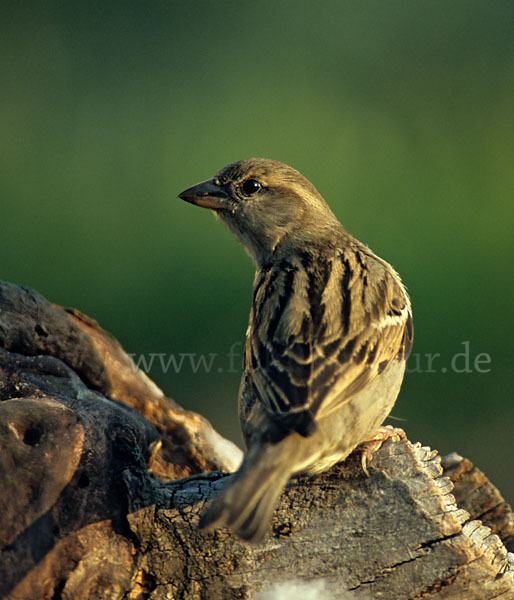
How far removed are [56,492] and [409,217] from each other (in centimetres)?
426

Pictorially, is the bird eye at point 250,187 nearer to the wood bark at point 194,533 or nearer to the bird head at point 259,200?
the bird head at point 259,200

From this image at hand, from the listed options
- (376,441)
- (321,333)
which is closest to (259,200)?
(321,333)

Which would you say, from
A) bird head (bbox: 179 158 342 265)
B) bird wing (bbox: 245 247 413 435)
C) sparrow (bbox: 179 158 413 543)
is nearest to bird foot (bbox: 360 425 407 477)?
sparrow (bbox: 179 158 413 543)

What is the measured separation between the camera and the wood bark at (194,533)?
245cm

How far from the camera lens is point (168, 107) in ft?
23.3

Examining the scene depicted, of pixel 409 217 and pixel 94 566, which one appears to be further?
pixel 409 217

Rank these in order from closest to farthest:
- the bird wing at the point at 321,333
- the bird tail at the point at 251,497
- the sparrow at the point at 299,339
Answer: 1. the bird tail at the point at 251,497
2. the sparrow at the point at 299,339
3. the bird wing at the point at 321,333

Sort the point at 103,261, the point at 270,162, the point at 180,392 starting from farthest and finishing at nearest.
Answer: the point at 103,261 < the point at 180,392 < the point at 270,162

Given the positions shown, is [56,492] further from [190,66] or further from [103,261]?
[190,66]

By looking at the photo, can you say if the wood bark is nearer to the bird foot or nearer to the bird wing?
the bird foot

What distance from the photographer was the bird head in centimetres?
404

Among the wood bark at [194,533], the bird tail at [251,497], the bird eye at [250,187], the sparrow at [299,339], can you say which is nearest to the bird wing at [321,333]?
the sparrow at [299,339]

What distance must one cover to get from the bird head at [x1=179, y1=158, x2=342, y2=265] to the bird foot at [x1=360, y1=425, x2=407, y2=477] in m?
1.23

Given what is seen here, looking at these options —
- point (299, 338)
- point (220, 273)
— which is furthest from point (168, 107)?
point (299, 338)
